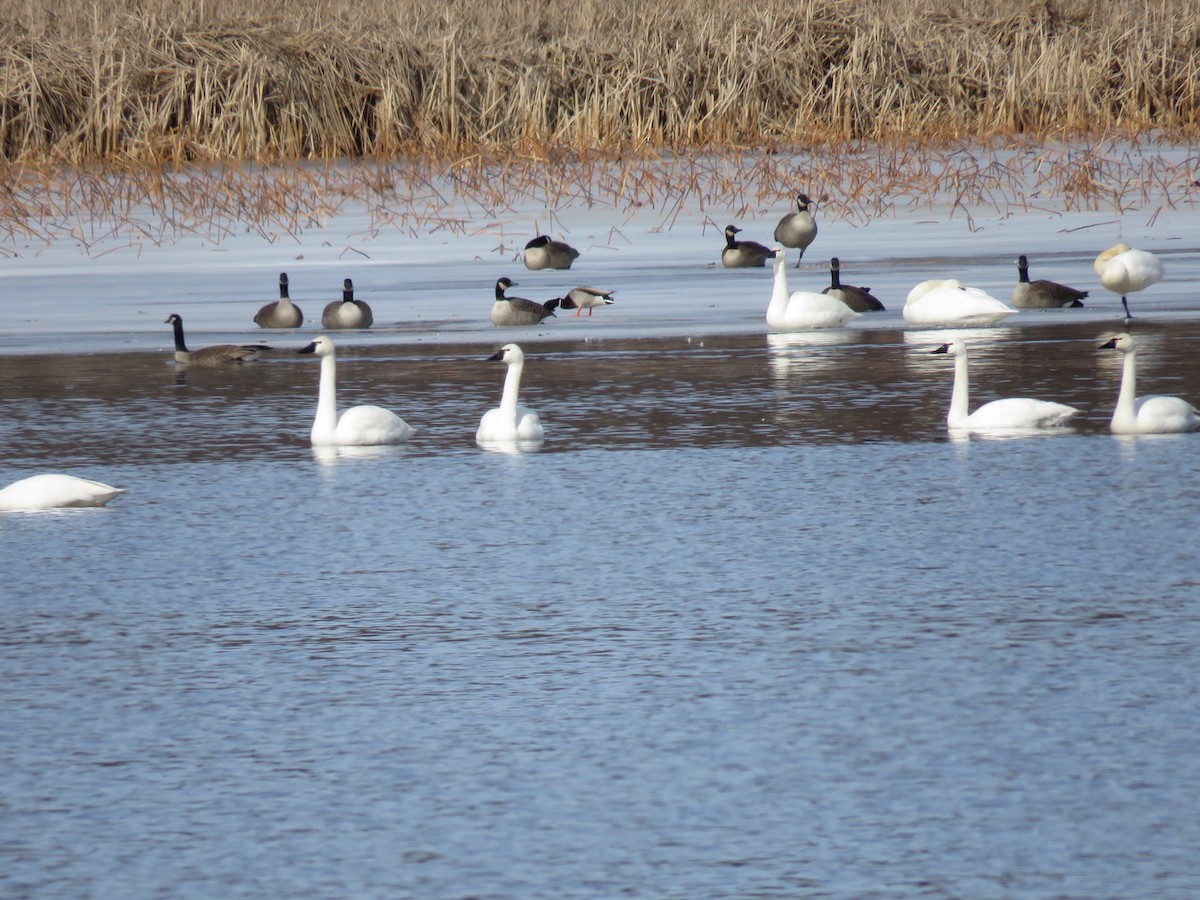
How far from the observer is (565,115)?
24844 mm

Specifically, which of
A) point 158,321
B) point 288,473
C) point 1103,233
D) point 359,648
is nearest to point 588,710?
point 359,648

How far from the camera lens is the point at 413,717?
6145 millimetres

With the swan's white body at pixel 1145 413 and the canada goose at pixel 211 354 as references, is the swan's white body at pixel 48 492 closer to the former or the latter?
the swan's white body at pixel 1145 413

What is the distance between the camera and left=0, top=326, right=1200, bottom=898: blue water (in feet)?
16.5

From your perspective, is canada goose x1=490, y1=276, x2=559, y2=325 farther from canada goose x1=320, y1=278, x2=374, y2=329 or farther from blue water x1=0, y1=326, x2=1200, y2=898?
blue water x1=0, y1=326, x2=1200, y2=898

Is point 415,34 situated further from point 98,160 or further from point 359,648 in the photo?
point 359,648

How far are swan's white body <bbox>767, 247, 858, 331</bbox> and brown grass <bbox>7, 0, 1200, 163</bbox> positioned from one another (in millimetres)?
7811

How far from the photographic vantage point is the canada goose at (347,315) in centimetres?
1641

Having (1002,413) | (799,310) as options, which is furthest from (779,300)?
(1002,413)

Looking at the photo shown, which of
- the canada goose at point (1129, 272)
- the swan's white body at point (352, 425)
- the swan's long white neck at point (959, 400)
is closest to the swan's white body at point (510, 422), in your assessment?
the swan's white body at point (352, 425)

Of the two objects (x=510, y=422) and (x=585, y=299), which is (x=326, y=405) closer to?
(x=510, y=422)

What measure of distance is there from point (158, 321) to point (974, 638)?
11.4 metres

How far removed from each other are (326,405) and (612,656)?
4.93m

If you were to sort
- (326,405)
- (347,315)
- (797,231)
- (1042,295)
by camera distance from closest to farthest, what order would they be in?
(326,405) → (347,315) → (1042,295) → (797,231)
